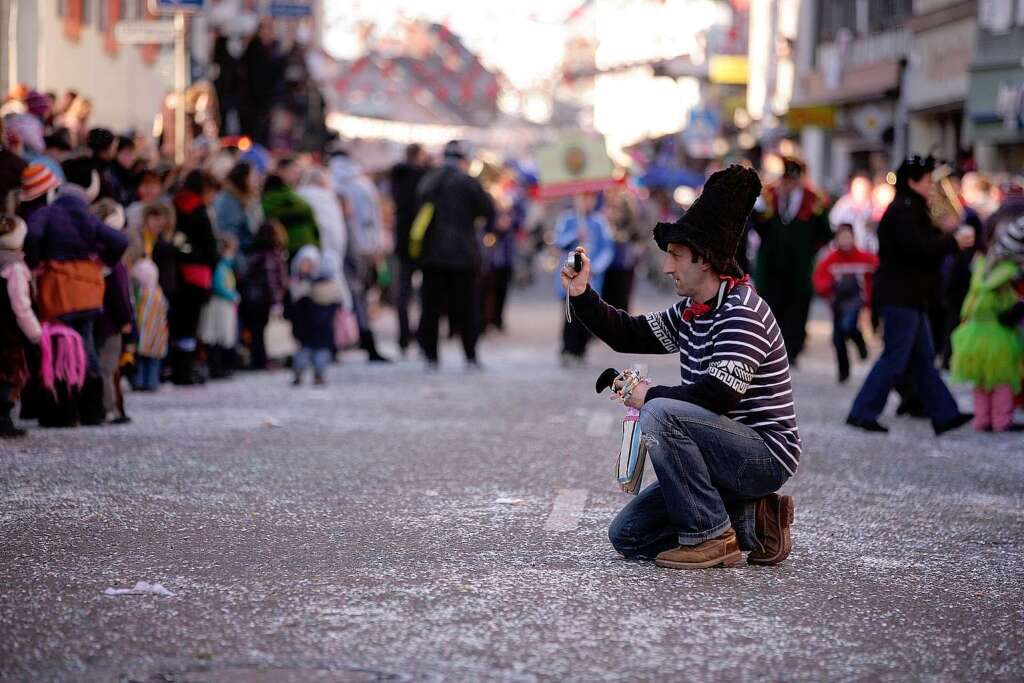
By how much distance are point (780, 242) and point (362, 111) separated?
880 inches

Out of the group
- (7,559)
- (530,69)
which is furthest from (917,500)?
(530,69)

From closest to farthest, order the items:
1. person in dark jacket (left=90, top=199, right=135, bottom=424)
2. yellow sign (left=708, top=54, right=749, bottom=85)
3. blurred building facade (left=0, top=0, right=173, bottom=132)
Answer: person in dark jacket (left=90, top=199, right=135, bottom=424) → blurred building facade (left=0, top=0, right=173, bottom=132) → yellow sign (left=708, top=54, right=749, bottom=85)

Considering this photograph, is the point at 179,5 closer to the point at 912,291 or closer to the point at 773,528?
the point at 912,291

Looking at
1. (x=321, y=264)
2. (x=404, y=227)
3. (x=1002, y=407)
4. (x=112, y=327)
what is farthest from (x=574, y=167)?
(x=112, y=327)

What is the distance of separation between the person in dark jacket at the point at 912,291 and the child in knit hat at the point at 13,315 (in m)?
5.53

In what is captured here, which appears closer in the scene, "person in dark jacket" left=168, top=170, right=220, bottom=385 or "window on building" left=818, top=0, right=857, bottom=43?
"person in dark jacket" left=168, top=170, right=220, bottom=385

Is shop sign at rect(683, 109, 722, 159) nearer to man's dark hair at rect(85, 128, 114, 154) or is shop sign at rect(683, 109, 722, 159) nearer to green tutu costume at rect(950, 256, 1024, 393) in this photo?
man's dark hair at rect(85, 128, 114, 154)

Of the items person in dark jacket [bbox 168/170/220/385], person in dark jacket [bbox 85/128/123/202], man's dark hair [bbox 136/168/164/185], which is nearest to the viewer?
person in dark jacket [bbox 85/128/123/202]

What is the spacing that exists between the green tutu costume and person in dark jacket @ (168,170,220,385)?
589 centimetres

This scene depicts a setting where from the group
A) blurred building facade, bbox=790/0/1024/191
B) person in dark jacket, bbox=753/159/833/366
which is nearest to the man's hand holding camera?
person in dark jacket, bbox=753/159/833/366

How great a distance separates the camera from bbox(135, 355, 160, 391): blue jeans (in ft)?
47.4

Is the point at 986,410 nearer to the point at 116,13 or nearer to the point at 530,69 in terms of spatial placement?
the point at 116,13

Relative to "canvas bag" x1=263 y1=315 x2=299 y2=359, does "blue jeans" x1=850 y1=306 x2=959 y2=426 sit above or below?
above

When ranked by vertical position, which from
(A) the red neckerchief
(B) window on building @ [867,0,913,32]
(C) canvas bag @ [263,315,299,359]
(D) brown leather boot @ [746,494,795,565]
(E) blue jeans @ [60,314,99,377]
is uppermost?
(B) window on building @ [867,0,913,32]
